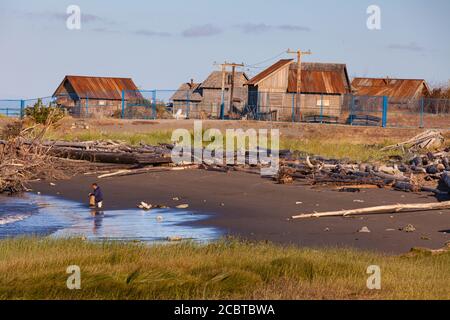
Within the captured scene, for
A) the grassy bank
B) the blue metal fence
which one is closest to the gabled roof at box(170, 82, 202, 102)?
the blue metal fence

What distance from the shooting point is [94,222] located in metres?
18.6

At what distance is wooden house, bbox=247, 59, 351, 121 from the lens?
6769cm

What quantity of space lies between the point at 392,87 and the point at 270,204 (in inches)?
2220

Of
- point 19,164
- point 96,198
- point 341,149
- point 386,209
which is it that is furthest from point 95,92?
point 386,209

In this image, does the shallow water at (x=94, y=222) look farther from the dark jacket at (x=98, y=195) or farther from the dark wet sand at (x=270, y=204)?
the dark wet sand at (x=270, y=204)

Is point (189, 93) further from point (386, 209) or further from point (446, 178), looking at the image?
point (386, 209)

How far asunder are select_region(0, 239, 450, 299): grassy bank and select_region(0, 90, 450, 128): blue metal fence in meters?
35.1

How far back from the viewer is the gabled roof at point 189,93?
69.6 metres

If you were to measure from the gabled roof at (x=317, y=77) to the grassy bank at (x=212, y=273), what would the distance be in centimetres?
5576

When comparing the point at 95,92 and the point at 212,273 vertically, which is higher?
the point at 95,92

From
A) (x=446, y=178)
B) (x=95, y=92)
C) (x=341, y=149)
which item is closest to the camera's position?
(x=446, y=178)

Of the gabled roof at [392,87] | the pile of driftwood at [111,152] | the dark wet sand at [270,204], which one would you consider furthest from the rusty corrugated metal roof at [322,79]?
the dark wet sand at [270,204]

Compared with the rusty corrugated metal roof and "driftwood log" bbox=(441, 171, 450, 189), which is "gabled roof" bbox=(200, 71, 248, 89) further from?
"driftwood log" bbox=(441, 171, 450, 189)
